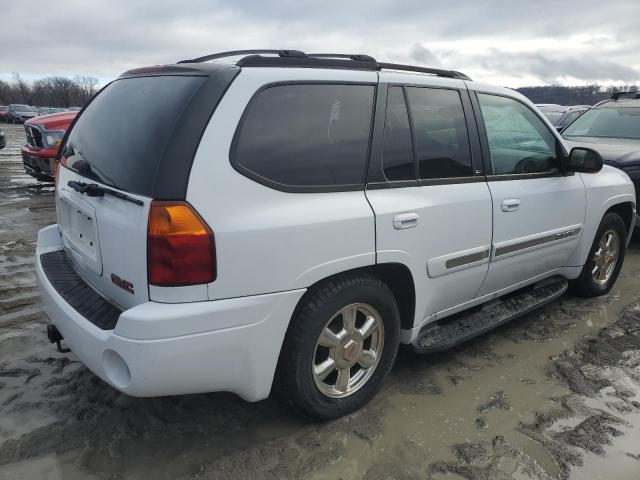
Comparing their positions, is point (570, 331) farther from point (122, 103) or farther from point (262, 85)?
point (122, 103)

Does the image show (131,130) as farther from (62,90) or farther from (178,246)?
(62,90)

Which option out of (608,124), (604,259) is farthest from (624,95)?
(604,259)

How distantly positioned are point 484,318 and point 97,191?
2445mm

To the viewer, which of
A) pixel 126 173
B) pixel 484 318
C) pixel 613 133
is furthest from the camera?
pixel 613 133

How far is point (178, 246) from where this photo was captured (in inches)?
82.1

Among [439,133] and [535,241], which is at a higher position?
[439,133]

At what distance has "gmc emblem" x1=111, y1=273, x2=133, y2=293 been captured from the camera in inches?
88.8

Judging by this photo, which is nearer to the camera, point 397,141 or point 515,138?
point 397,141

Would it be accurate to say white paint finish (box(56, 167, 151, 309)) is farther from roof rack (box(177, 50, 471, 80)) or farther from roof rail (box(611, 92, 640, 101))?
roof rail (box(611, 92, 640, 101))

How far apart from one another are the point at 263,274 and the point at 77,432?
1.30 metres

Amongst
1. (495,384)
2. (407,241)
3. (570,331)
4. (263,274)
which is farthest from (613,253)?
(263,274)

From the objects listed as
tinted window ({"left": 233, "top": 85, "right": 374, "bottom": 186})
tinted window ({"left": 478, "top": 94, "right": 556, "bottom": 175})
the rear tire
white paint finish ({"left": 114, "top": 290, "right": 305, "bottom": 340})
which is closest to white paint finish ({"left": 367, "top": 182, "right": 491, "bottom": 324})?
tinted window ({"left": 233, "top": 85, "right": 374, "bottom": 186})

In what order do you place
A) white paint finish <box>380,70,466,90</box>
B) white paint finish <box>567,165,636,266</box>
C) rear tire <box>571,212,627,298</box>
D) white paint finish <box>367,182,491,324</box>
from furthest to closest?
rear tire <box>571,212,627,298</box>
white paint finish <box>567,165,636,266</box>
white paint finish <box>380,70,466,90</box>
white paint finish <box>367,182,491,324</box>

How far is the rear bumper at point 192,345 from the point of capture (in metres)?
2.08
